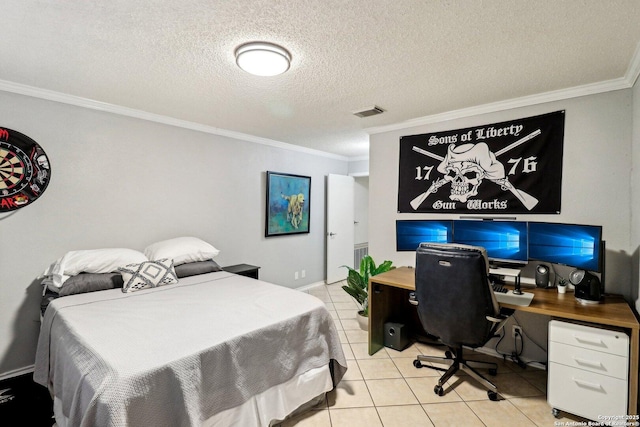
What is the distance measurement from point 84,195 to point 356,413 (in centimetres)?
293

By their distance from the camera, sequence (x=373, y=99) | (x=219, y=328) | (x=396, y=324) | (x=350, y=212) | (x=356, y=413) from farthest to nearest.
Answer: (x=350, y=212), (x=396, y=324), (x=373, y=99), (x=356, y=413), (x=219, y=328)

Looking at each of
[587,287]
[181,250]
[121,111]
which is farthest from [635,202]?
[121,111]

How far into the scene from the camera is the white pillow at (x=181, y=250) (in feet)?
9.80

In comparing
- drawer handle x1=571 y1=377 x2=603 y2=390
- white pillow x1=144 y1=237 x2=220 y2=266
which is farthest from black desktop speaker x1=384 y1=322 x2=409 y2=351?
white pillow x1=144 y1=237 x2=220 y2=266

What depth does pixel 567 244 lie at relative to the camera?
7.44 feet

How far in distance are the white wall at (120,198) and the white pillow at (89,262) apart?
9.3 inches

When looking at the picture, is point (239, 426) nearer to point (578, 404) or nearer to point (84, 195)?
point (578, 404)

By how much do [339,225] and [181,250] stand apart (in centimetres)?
296

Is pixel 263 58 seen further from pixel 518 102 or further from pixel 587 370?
pixel 587 370

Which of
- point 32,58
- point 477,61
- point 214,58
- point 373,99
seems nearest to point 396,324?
point 373,99

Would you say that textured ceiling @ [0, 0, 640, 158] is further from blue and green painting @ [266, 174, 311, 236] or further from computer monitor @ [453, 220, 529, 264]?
blue and green painting @ [266, 174, 311, 236]

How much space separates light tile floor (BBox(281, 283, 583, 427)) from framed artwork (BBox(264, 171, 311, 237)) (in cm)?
221

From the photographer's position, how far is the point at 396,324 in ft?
9.77

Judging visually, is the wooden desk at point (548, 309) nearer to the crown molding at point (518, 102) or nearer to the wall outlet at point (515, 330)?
the wall outlet at point (515, 330)
